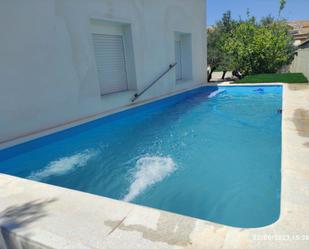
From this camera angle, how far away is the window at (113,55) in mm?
6641

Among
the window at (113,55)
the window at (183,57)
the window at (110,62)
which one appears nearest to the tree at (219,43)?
the window at (183,57)

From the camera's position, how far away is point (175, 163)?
3.53 meters

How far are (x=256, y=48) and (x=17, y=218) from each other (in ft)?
46.0

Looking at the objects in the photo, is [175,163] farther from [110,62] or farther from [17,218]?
[110,62]

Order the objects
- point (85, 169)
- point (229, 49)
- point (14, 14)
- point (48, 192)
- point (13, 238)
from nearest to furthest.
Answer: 1. point (13, 238)
2. point (48, 192)
3. point (85, 169)
4. point (14, 14)
5. point (229, 49)

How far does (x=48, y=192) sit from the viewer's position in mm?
2049

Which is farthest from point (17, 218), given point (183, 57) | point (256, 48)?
point (256, 48)

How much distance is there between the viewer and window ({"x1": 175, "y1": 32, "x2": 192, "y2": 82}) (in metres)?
11.3

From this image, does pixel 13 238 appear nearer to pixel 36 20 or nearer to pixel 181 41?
pixel 36 20

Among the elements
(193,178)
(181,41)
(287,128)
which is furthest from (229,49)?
(193,178)

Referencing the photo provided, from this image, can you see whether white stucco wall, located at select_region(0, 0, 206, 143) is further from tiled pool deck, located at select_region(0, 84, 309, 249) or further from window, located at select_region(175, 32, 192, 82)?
window, located at select_region(175, 32, 192, 82)

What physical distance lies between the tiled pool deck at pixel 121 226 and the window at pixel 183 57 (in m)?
10.0

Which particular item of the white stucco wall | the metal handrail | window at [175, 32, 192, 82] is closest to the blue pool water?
the white stucco wall

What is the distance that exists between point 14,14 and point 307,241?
5236 millimetres
